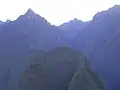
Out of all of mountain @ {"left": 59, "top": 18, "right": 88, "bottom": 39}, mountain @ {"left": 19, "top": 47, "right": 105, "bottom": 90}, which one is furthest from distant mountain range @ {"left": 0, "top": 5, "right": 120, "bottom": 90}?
mountain @ {"left": 19, "top": 47, "right": 105, "bottom": 90}

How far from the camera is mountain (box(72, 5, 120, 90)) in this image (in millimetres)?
13188

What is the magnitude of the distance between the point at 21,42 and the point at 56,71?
4994 mm

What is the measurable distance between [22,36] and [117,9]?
379 centimetres

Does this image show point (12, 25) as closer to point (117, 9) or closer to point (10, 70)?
point (10, 70)

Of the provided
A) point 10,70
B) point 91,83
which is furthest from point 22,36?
point 91,83

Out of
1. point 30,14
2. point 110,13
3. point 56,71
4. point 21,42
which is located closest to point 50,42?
point 21,42

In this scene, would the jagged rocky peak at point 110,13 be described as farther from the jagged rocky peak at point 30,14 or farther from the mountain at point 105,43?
the jagged rocky peak at point 30,14

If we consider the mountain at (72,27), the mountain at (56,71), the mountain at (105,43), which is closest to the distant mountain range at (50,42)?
the mountain at (105,43)

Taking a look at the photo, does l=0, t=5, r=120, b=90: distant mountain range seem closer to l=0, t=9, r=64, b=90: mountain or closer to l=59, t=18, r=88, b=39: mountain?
l=0, t=9, r=64, b=90: mountain

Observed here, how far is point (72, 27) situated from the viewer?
709 inches

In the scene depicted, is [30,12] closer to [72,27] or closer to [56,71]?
[72,27]

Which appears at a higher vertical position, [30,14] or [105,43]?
[30,14]

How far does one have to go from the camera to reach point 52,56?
911 cm

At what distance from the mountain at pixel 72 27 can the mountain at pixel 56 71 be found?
7.21m
